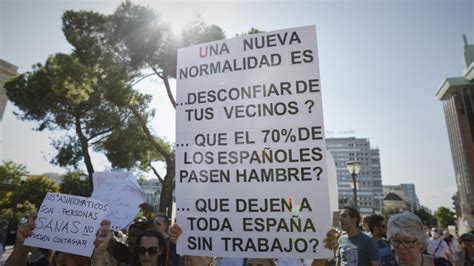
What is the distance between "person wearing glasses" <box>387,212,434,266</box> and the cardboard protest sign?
9.29ft

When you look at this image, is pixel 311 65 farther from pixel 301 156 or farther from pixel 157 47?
pixel 157 47

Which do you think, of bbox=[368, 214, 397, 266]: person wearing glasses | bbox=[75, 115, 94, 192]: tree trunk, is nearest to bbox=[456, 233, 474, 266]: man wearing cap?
bbox=[368, 214, 397, 266]: person wearing glasses

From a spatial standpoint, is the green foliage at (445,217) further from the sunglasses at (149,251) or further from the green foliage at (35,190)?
the sunglasses at (149,251)

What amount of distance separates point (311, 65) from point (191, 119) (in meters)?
1.04

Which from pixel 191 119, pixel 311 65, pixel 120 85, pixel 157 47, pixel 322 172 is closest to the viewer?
pixel 322 172

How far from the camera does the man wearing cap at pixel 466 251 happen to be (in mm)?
4340

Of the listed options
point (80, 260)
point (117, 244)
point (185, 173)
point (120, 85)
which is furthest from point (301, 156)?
point (120, 85)

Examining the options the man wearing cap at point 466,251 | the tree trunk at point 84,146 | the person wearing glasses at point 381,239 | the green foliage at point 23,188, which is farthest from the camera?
the green foliage at point 23,188

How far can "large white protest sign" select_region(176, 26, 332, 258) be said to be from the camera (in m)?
2.13

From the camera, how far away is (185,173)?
2424mm

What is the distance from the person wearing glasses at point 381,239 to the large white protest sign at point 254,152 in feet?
8.96

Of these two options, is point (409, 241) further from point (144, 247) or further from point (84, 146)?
point (84, 146)

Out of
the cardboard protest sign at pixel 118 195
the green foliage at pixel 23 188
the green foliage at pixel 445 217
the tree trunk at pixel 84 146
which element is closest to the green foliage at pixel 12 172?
the green foliage at pixel 23 188

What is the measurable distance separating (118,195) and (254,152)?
7.77ft
